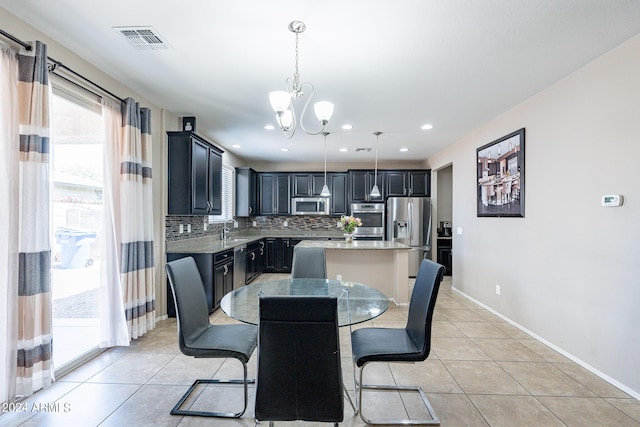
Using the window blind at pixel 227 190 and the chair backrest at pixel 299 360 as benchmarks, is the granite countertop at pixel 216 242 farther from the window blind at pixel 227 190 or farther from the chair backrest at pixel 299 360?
the chair backrest at pixel 299 360

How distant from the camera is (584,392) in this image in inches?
87.3

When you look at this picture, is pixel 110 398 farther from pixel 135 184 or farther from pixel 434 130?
pixel 434 130

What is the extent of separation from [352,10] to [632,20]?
1847 mm

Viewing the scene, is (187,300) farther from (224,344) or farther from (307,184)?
(307,184)

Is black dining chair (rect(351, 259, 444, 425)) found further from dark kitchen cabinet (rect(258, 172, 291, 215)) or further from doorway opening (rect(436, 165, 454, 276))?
dark kitchen cabinet (rect(258, 172, 291, 215))

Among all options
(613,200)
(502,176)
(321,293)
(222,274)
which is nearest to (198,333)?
(321,293)

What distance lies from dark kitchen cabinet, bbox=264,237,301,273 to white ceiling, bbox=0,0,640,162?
333 cm

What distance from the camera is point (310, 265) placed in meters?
3.22

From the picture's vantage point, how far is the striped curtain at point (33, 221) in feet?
6.40

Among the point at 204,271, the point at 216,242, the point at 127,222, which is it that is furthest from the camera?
the point at 216,242

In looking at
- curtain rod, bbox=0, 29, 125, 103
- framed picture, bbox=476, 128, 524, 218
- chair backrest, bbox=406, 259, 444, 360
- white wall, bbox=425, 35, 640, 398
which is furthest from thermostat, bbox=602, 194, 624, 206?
curtain rod, bbox=0, 29, 125, 103

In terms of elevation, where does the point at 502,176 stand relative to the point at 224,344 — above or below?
above

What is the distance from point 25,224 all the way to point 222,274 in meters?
2.28

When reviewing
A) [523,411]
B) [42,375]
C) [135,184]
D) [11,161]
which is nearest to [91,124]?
[135,184]
